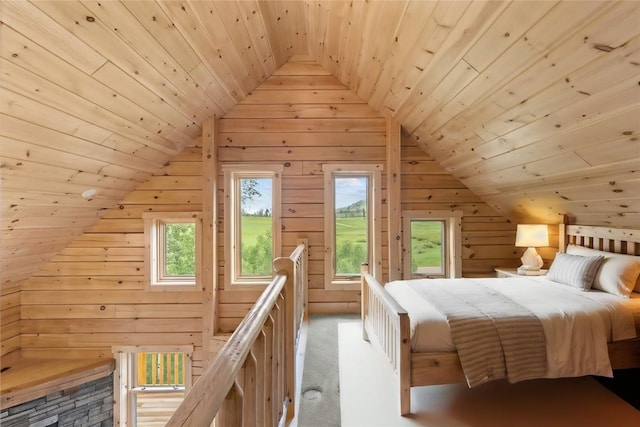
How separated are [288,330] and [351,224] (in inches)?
85.3

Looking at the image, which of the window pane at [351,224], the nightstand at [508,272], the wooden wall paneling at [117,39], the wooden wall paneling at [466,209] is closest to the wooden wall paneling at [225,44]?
the wooden wall paneling at [117,39]

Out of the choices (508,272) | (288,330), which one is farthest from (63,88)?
(508,272)

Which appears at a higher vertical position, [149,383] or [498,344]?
[498,344]

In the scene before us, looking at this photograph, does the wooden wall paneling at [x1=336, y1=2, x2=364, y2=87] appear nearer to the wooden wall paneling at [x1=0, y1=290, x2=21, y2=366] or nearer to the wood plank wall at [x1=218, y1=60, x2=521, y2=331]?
the wood plank wall at [x1=218, y1=60, x2=521, y2=331]

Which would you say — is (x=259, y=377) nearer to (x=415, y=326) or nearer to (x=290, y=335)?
(x=290, y=335)

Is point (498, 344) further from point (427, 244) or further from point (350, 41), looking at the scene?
point (350, 41)

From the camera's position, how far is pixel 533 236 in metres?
Result: 3.29

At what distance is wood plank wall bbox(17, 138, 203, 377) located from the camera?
351cm

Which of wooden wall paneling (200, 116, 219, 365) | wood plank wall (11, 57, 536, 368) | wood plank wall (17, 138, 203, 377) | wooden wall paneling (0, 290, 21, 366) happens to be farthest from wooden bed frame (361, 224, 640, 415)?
wooden wall paneling (0, 290, 21, 366)

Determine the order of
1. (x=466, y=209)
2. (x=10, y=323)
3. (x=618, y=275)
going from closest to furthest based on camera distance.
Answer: (x=618, y=275), (x=10, y=323), (x=466, y=209)

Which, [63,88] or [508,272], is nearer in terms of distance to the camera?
[63,88]

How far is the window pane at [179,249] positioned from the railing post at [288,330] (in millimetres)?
2338

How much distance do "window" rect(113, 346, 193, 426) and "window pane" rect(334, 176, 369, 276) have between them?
209 cm

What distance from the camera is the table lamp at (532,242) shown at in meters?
3.26
